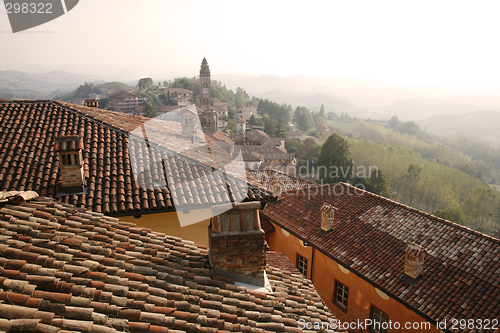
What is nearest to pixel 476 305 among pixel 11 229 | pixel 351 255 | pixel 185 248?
pixel 351 255

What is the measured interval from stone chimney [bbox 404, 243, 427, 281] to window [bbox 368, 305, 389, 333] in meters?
1.58

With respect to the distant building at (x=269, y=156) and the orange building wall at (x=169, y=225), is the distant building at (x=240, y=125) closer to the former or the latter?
the distant building at (x=269, y=156)

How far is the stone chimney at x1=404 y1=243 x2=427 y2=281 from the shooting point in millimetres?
9406

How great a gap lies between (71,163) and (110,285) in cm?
322

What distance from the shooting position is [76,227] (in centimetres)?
410

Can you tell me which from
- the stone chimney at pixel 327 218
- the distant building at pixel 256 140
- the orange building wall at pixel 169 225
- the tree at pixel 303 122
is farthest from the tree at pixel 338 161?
the tree at pixel 303 122

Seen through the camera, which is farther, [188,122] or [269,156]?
[269,156]

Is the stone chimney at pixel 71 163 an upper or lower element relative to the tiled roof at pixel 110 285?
upper

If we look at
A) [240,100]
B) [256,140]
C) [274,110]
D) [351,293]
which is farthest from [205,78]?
[351,293]

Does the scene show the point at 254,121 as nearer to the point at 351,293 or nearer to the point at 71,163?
the point at 351,293

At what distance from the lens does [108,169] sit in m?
6.38

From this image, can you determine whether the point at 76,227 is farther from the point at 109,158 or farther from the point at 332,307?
the point at 332,307

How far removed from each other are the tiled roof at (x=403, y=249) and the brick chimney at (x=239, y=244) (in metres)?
6.75

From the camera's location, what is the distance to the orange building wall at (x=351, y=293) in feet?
30.5
